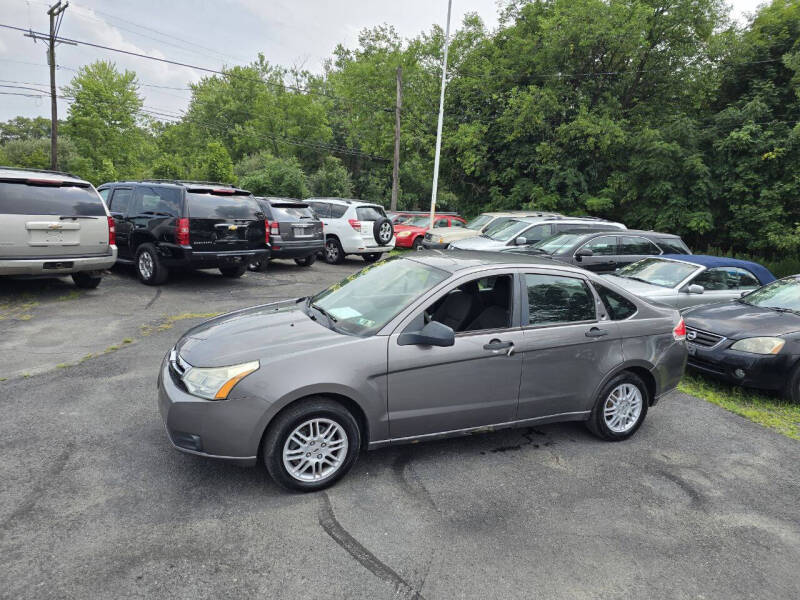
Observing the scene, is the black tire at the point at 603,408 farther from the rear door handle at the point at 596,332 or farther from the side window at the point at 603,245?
the side window at the point at 603,245

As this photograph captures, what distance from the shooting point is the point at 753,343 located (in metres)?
5.91

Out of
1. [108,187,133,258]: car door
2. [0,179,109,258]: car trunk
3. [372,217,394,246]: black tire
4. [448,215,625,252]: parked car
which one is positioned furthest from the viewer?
[372,217,394,246]: black tire

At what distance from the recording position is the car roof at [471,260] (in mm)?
4166

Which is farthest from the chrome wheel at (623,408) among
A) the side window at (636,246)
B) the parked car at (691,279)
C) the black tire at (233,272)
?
the black tire at (233,272)

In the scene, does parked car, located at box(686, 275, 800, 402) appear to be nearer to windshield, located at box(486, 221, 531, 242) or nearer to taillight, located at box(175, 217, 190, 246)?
windshield, located at box(486, 221, 531, 242)

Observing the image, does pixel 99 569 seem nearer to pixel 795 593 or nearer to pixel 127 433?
pixel 127 433

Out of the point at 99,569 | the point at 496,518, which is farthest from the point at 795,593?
the point at 99,569

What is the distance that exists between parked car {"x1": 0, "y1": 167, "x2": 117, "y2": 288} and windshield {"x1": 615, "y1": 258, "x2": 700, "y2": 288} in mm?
8756

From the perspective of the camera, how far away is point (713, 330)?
20.6 feet

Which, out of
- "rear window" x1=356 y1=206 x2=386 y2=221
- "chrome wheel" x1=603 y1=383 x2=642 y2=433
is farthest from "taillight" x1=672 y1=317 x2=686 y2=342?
"rear window" x1=356 y1=206 x2=386 y2=221

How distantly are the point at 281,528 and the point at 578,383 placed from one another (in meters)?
2.54

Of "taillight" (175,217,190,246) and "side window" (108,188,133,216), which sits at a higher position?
"side window" (108,188,133,216)

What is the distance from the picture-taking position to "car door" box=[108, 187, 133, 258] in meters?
10.1

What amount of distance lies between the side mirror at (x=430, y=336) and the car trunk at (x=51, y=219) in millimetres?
6721
